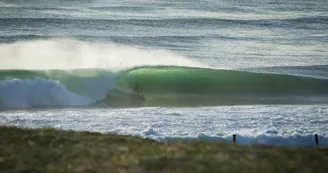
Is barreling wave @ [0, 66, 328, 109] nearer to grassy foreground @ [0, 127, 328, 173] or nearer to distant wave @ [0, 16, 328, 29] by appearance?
grassy foreground @ [0, 127, 328, 173]

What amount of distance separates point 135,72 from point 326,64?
964 cm

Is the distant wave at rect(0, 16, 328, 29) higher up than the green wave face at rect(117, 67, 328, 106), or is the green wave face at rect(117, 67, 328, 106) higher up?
the distant wave at rect(0, 16, 328, 29)

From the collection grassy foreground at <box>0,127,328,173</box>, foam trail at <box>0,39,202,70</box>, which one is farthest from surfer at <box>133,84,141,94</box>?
grassy foreground at <box>0,127,328,173</box>

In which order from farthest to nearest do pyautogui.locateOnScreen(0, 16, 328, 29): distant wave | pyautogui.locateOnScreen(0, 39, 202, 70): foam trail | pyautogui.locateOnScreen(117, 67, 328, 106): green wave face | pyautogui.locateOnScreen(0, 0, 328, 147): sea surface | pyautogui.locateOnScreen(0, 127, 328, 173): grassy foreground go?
pyautogui.locateOnScreen(0, 16, 328, 29): distant wave
pyautogui.locateOnScreen(0, 39, 202, 70): foam trail
pyautogui.locateOnScreen(117, 67, 328, 106): green wave face
pyautogui.locateOnScreen(0, 0, 328, 147): sea surface
pyautogui.locateOnScreen(0, 127, 328, 173): grassy foreground

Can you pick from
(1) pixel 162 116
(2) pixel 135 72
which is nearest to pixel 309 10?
(2) pixel 135 72

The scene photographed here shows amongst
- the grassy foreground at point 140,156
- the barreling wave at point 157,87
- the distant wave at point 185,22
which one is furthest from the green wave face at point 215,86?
the distant wave at point 185,22

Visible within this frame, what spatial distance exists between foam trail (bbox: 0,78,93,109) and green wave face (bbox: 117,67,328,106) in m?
2.76

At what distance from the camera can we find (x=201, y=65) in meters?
28.5

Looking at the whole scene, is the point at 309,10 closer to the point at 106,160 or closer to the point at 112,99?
the point at 112,99

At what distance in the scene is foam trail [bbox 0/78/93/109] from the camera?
20547mm

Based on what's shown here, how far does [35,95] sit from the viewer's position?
69.9 ft

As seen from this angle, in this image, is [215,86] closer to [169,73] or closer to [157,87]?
[157,87]

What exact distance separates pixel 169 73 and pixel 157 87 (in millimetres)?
2078

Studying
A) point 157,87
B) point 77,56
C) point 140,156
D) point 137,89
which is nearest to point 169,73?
point 157,87
